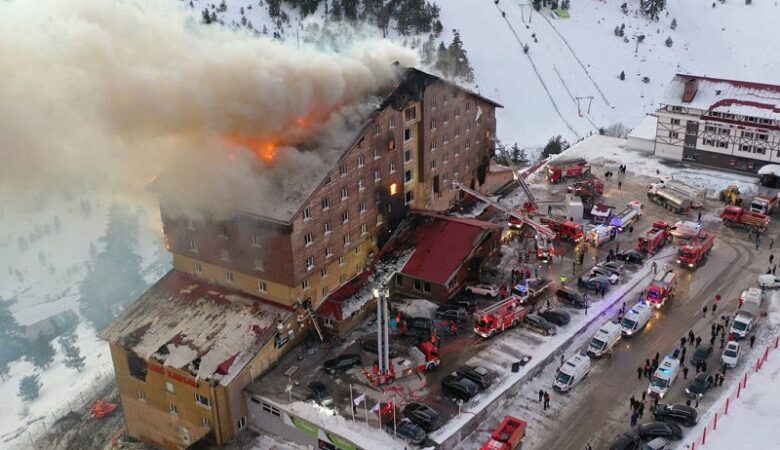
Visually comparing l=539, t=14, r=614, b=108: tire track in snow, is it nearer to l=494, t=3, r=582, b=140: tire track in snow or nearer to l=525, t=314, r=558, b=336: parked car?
l=494, t=3, r=582, b=140: tire track in snow

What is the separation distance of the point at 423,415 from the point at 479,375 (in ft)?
16.2

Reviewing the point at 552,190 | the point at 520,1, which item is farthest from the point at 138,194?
the point at 520,1

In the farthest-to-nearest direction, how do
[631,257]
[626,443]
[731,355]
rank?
[631,257]
[731,355]
[626,443]

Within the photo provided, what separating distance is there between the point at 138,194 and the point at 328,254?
13114 mm

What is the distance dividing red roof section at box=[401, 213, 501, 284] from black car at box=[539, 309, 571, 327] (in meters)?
6.83

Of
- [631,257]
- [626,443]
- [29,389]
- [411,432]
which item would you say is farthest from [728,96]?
[29,389]

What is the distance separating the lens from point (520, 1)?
140m

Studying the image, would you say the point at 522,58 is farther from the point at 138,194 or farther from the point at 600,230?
the point at 138,194

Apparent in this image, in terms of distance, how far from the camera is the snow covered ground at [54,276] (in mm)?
68875

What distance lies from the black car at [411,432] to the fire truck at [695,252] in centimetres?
2861

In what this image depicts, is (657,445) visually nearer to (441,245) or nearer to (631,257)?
(441,245)

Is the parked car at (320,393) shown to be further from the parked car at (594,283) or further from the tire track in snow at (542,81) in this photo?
the tire track in snow at (542,81)

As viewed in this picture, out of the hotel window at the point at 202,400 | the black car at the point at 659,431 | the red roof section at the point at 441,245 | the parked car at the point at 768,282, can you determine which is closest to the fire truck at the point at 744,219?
the parked car at the point at 768,282

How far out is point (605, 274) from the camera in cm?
5453
